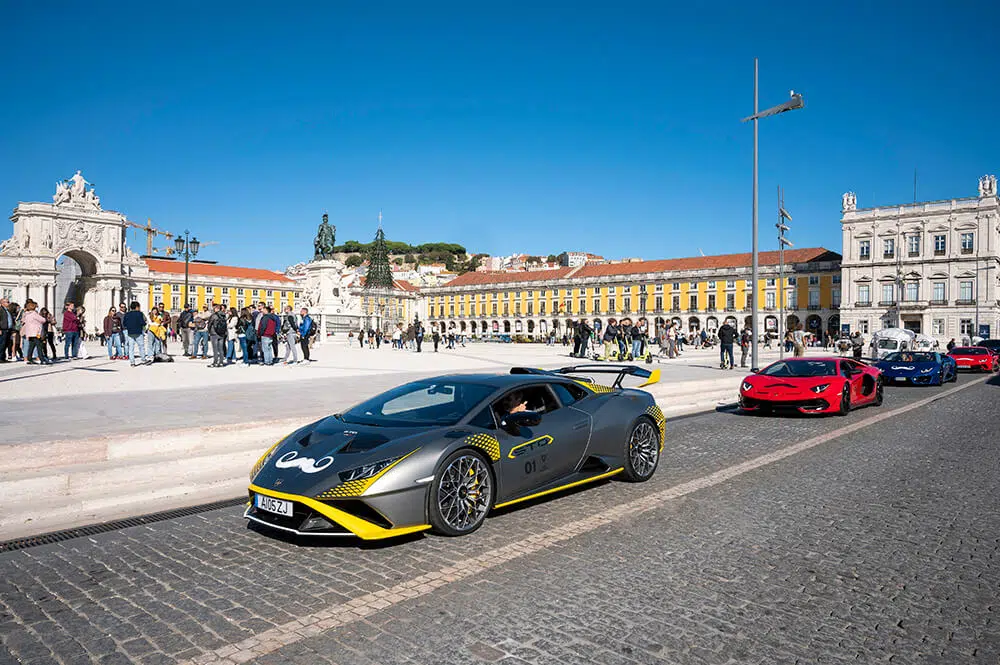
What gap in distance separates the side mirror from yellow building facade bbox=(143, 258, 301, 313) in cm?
10099

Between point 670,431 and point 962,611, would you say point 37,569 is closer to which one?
point 962,611

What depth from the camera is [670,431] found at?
36.2 feet

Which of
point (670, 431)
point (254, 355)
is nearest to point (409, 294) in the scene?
point (254, 355)

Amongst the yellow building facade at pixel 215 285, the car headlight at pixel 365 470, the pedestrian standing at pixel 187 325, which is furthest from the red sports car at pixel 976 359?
the yellow building facade at pixel 215 285

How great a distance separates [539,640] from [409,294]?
120816 millimetres

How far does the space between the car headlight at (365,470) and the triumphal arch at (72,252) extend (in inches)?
3245

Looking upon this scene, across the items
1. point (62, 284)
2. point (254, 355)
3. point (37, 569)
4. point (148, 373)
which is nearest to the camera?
point (37, 569)

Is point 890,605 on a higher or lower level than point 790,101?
lower

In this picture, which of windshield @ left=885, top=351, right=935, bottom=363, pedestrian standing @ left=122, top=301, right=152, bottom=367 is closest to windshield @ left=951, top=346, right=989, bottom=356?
windshield @ left=885, top=351, right=935, bottom=363

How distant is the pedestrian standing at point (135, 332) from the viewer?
19062 millimetres

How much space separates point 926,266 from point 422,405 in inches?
3512

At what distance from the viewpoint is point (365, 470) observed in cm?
472

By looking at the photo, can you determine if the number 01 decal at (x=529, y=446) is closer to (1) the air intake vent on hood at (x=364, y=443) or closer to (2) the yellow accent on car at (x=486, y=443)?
(2) the yellow accent on car at (x=486, y=443)

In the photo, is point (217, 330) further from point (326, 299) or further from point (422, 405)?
point (326, 299)
